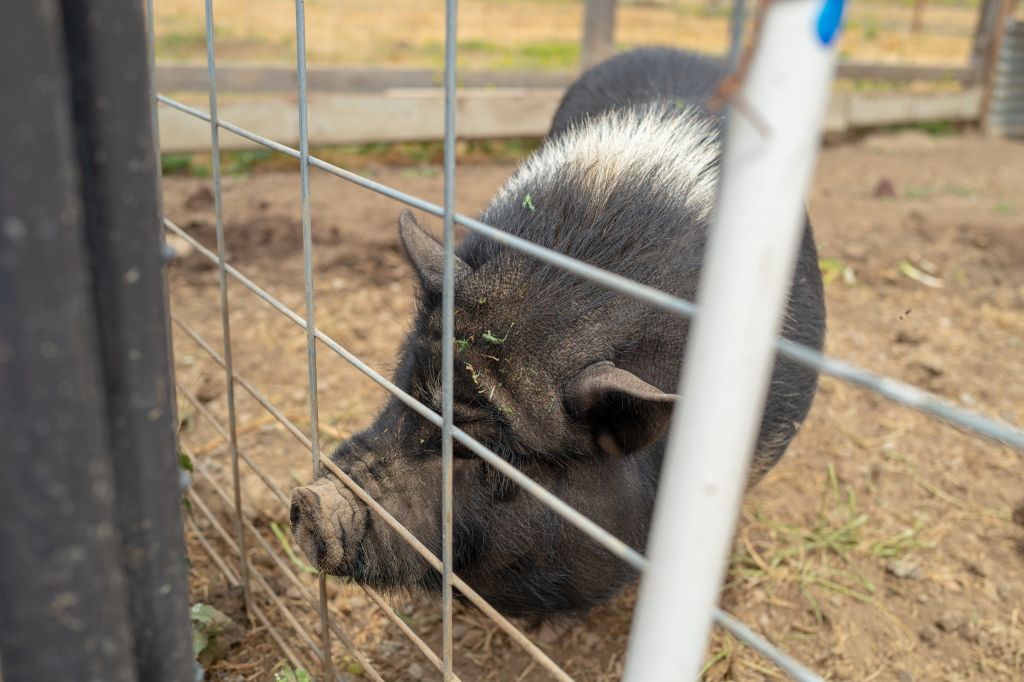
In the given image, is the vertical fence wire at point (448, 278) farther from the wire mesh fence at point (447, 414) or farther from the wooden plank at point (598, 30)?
the wooden plank at point (598, 30)

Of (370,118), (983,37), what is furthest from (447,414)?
(983,37)

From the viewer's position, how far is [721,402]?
907 millimetres

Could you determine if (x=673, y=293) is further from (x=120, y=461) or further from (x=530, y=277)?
(x=120, y=461)

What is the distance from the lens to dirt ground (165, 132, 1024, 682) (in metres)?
2.62

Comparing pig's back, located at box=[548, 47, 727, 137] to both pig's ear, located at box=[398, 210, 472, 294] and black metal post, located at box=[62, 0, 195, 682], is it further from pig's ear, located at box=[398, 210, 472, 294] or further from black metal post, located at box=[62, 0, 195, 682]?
black metal post, located at box=[62, 0, 195, 682]

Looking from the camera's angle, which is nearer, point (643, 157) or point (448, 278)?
point (448, 278)

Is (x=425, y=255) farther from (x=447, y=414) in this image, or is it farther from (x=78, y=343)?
(x=78, y=343)

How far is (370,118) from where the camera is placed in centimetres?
698

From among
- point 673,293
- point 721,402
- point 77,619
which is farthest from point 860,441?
point 77,619

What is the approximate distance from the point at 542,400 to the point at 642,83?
209cm

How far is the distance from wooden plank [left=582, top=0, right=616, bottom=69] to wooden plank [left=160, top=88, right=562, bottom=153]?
0.62 metres

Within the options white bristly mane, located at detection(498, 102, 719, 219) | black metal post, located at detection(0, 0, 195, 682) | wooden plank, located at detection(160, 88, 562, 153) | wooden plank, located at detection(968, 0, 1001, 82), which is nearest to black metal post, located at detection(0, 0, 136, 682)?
black metal post, located at detection(0, 0, 195, 682)

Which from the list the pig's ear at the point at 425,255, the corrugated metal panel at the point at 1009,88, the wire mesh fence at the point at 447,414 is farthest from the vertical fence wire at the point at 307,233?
the corrugated metal panel at the point at 1009,88

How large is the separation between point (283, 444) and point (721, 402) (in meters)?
2.78
